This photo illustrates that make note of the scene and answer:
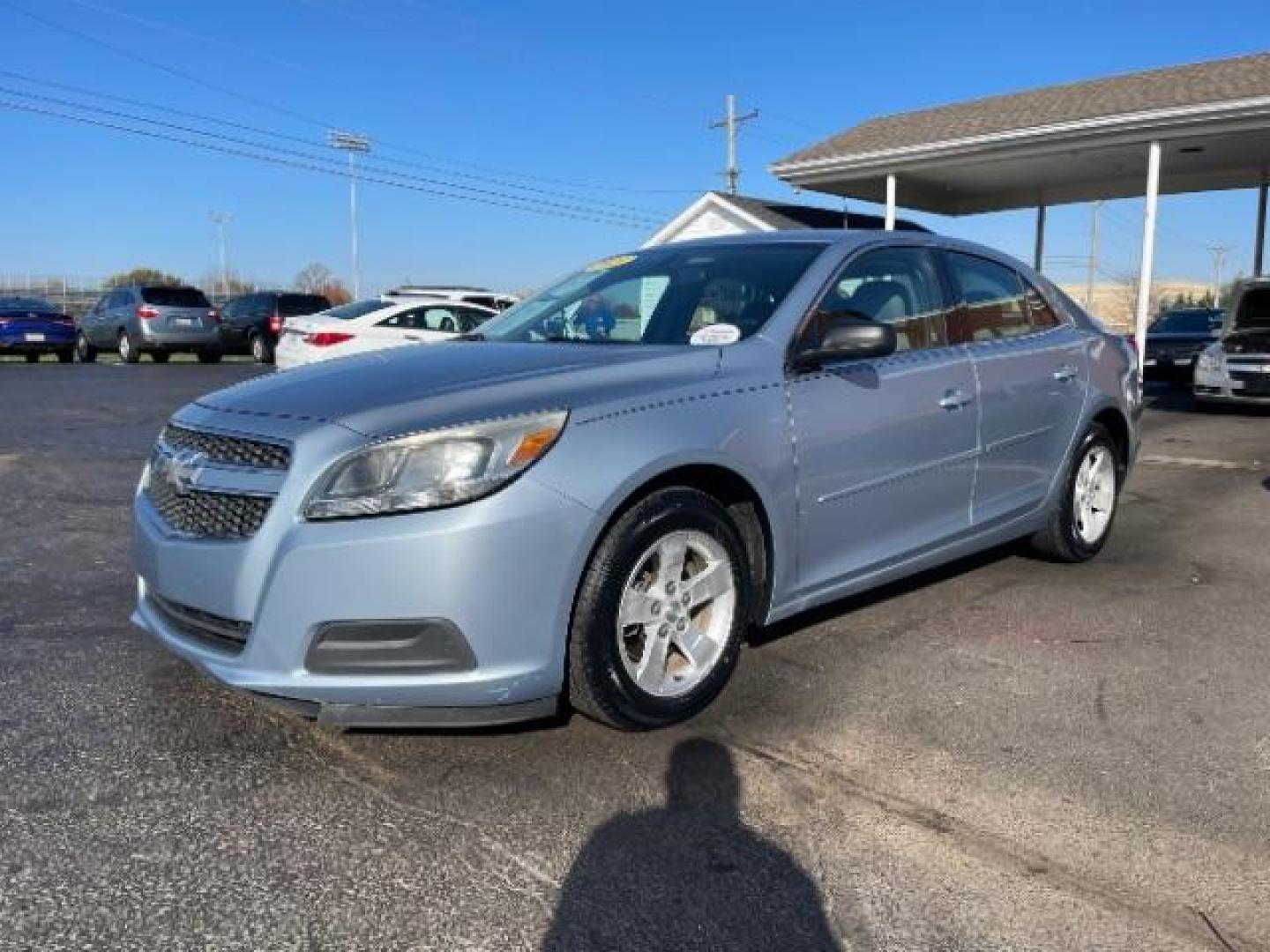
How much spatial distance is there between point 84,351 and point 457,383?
25656 mm

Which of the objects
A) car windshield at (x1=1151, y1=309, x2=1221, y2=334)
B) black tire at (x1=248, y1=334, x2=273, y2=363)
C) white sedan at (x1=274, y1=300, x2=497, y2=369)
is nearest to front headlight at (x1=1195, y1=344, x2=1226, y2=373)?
car windshield at (x1=1151, y1=309, x2=1221, y2=334)

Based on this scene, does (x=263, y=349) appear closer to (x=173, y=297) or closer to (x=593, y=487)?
(x=173, y=297)

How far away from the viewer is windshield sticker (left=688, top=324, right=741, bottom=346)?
147 inches

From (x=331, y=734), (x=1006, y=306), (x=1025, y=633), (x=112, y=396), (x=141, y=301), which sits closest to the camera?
(x=331, y=734)

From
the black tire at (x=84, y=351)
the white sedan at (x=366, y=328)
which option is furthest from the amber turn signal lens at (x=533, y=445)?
the black tire at (x=84, y=351)

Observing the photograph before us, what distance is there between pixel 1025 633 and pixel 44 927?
3.56 m

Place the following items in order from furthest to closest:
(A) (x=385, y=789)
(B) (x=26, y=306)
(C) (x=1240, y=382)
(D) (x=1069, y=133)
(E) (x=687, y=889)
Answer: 1. (B) (x=26, y=306)
2. (D) (x=1069, y=133)
3. (C) (x=1240, y=382)
4. (A) (x=385, y=789)
5. (E) (x=687, y=889)

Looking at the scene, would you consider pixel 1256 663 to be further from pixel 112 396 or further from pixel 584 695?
pixel 112 396

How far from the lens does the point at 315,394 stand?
3.34m

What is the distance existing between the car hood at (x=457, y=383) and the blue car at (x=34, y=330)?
2363 centimetres

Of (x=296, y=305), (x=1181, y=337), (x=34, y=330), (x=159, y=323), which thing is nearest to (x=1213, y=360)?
(x=1181, y=337)

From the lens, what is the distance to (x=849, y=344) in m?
3.82

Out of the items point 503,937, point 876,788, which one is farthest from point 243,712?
point 876,788

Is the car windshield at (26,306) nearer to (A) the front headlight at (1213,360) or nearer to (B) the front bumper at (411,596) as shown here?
(A) the front headlight at (1213,360)
